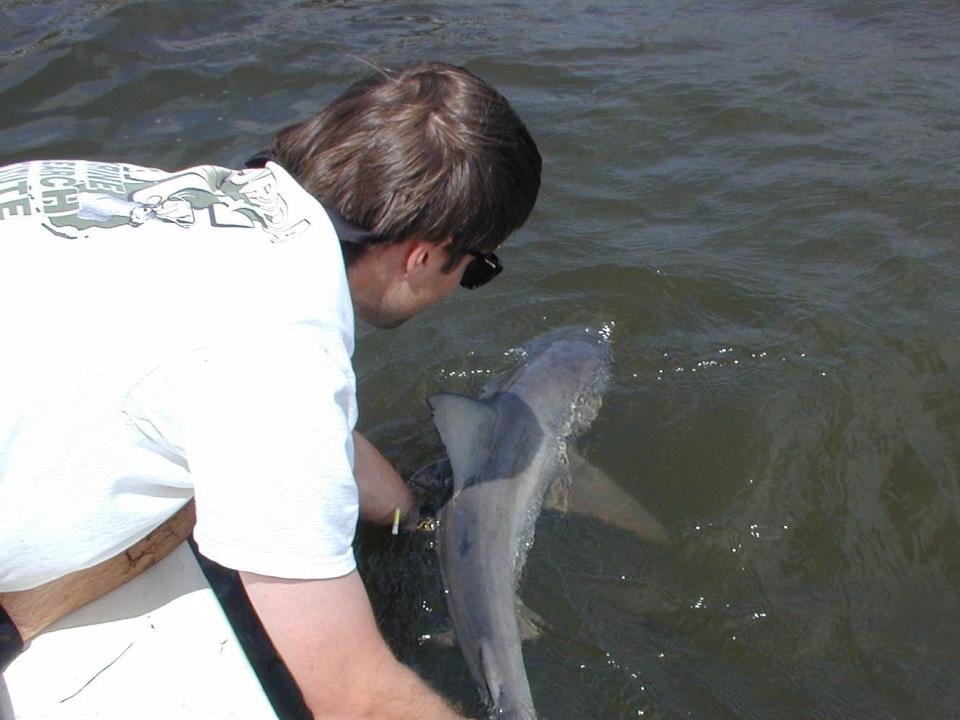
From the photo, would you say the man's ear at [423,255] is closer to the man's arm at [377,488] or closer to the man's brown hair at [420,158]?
the man's brown hair at [420,158]

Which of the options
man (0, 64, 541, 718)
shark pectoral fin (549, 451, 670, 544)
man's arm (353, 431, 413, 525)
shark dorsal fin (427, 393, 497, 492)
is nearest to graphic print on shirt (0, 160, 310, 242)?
man (0, 64, 541, 718)

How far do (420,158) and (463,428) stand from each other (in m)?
1.50

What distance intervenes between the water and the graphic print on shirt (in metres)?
1.71

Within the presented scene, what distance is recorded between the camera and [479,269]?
249 cm

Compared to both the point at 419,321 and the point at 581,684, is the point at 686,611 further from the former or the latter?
the point at 419,321

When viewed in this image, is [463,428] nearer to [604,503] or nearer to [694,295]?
[604,503]

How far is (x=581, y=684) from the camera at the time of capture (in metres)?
2.92

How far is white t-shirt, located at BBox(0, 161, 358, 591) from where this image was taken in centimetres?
162

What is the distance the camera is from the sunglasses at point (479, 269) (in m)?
2.44

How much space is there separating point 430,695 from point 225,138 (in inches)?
194

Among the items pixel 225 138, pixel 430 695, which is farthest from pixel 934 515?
pixel 225 138

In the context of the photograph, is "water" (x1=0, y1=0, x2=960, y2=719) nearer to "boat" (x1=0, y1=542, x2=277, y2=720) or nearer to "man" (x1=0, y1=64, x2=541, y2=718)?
"boat" (x1=0, y1=542, x2=277, y2=720)

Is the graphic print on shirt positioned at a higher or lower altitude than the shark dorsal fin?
higher

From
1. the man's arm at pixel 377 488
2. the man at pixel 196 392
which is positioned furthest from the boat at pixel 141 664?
the man's arm at pixel 377 488
